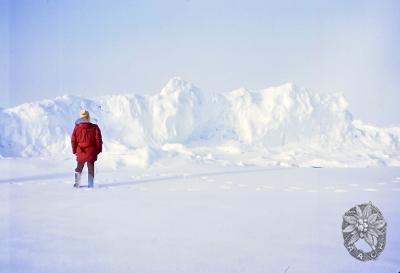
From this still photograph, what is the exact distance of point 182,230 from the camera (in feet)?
8.42

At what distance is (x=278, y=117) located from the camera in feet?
66.3

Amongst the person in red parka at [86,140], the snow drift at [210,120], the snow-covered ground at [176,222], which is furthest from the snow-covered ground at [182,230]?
the snow drift at [210,120]

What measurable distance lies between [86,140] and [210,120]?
1561 centimetres

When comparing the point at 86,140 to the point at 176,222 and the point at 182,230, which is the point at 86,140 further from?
the point at 182,230

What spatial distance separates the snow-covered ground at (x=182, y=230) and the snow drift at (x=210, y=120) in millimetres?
13068

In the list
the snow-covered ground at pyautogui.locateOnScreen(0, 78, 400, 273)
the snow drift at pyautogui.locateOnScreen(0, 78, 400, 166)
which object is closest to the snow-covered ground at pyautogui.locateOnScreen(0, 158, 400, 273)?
the snow-covered ground at pyautogui.locateOnScreen(0, 78, 400, 273)

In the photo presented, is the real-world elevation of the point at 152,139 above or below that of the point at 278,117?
below

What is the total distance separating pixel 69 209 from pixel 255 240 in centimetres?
176

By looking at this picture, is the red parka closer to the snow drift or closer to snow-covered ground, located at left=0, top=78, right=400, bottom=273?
snow-covered ground, located at left=0, top=78, right=400, bottom=273

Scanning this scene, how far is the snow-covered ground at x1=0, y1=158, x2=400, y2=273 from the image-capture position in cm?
188

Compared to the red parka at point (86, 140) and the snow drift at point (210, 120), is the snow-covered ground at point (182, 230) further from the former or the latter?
the snow drift at point (210, 120)

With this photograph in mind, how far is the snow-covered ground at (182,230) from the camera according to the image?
6.16ft

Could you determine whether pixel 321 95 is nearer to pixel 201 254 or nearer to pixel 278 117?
pixel 278 117

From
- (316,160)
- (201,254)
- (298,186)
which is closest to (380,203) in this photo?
(298,186)
